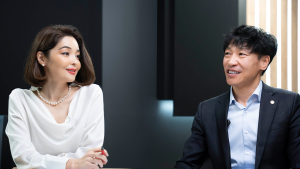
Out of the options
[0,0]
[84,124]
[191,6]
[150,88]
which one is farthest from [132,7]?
[84,124]

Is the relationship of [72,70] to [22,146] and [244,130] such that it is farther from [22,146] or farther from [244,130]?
[244,130]

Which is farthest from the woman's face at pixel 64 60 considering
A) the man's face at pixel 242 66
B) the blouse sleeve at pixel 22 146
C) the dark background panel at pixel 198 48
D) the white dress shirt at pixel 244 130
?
the dark background panel at pixel 198 48

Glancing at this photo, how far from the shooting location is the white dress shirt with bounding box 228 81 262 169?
1.88m

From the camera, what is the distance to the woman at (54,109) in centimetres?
182

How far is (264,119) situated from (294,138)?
0.22 metres

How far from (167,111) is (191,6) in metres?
1.47

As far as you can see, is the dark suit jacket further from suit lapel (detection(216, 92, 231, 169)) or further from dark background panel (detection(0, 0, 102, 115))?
dark background panel (detection(0, 0, 102, 115))

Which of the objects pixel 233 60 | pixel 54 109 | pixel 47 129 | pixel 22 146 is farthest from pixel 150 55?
pixel 22 146

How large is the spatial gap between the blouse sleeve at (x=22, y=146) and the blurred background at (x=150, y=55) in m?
1.58

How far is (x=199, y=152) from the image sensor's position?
2.02 metres

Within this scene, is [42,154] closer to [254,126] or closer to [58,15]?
[254,126]

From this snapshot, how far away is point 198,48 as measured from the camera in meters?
3.51

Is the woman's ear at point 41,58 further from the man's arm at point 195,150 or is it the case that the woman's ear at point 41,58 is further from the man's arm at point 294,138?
the man's arm at point 294,138

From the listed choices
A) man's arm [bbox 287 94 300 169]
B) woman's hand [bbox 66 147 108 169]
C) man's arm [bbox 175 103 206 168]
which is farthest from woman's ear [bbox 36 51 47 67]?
man's arm [bbox 287 94 300 169]
